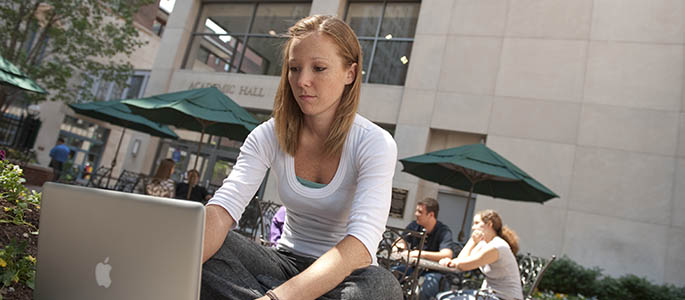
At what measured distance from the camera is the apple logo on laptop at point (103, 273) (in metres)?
1.08

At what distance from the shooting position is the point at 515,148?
35.8ft

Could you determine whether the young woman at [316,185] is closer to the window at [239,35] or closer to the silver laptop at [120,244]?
the silver laptop at [120,244]

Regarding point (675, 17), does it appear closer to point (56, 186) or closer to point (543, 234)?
point (543, 234)

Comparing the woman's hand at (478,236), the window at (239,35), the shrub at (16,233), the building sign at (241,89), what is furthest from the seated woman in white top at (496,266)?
the window at (239,35)

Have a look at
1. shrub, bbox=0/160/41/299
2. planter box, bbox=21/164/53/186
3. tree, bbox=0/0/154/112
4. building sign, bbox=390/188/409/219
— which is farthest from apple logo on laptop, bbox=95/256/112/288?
tree, bbox=0/0/154/112

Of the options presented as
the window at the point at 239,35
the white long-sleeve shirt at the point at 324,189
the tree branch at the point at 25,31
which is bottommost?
the white long-sleeve shirt at the point at 324,189

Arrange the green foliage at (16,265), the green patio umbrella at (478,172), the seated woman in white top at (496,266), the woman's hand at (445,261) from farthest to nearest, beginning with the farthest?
the green patio umbrella at (478,172) → the woman's hand at (445,261) → the seated woman in white top at (496,266) → the green foliage at (16,265)

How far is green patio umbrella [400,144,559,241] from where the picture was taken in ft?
20.9

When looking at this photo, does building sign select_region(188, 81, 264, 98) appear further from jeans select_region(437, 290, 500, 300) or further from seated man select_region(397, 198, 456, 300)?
jeans select_region(437, 290, 500, 300)

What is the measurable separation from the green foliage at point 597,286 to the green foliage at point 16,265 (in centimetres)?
871

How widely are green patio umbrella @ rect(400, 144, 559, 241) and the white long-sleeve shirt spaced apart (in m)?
4.76

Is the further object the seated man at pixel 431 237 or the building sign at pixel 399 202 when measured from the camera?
the building sign at pixel 399 202

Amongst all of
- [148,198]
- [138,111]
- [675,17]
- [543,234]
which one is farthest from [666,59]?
[148,198]

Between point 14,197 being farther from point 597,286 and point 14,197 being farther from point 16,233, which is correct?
Result: point 597,286
